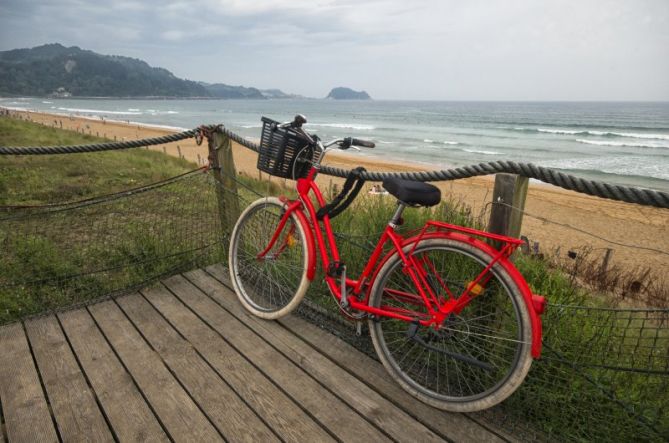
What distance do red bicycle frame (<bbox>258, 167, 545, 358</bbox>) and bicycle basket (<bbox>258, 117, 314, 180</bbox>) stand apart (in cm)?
9

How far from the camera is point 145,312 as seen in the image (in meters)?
3.02

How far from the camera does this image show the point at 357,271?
3150 millimetres

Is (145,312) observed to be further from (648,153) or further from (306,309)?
(648,153)

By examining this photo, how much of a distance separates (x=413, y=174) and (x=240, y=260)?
5.60ft

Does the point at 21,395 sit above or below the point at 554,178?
below

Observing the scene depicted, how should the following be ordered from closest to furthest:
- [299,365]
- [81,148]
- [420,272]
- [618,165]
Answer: [420,272]
[299,365]
[81,148]
[618,165]

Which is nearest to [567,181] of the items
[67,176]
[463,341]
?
[463,341]

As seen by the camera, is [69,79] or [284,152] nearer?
[284,152]

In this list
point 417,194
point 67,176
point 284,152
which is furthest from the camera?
point 67,176

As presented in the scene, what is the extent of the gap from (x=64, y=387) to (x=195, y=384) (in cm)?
73

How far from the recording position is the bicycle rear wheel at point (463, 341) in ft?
6.24

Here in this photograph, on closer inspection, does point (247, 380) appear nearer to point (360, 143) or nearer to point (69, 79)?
point (360, 143)

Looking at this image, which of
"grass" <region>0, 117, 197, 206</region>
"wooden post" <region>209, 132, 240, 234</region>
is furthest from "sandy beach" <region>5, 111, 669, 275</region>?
"wooden post" <region>209, 132, 240, 234</region>

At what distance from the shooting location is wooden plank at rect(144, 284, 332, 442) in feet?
6.47
